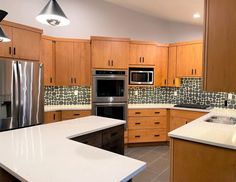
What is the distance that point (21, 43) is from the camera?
315cm

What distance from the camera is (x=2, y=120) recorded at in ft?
9.10

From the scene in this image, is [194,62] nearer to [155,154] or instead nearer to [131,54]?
[131,54]

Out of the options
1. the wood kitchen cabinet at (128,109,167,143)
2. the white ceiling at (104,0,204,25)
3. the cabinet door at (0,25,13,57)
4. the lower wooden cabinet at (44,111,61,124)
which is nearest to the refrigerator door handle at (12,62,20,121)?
the cabinet door at (0,25,13,57)

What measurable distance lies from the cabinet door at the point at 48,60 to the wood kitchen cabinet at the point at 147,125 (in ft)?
5.87

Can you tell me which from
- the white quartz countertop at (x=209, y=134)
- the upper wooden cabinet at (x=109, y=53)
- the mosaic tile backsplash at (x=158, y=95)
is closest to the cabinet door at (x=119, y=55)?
the upper wooden cabinet at (x=109, y=53)

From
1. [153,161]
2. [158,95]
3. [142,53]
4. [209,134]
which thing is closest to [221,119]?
[209,134]

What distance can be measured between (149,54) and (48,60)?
222cm

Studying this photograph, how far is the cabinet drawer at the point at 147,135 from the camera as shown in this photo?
4.21 m

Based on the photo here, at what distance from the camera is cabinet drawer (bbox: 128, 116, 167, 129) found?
4189 mm

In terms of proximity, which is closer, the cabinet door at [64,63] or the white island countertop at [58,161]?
the white island countertop at [58,161]

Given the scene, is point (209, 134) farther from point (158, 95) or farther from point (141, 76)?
point (158, 95)

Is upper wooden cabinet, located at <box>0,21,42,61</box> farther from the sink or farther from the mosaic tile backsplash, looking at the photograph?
the sink

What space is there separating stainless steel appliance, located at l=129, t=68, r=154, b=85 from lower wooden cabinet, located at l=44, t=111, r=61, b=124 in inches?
67.3

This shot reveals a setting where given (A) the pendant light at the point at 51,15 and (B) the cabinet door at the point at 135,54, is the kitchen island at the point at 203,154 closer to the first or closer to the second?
(A) the pendant light at the point at 51,15
